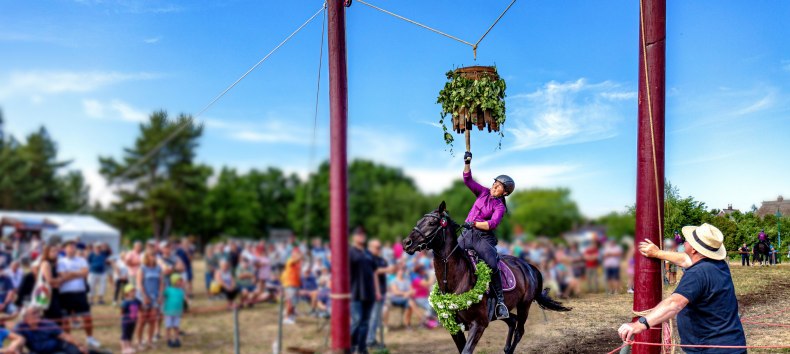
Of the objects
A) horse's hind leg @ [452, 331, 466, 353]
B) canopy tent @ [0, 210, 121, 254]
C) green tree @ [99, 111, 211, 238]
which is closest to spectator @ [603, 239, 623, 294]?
horse's hind leg @ [452, 331, 466, 353]

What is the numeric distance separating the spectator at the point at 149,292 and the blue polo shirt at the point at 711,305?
411 inches

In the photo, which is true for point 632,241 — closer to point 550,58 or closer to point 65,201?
point 550,58

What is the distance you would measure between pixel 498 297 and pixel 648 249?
4.43 ft

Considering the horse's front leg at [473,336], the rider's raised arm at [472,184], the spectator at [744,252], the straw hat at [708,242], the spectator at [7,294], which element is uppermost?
the rider's raised arm at [472,184]

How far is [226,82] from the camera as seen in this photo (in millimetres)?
7316

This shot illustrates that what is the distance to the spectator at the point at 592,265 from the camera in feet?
19.1

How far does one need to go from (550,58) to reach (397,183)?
31.8m

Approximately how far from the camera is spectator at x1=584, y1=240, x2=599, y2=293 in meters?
5.83

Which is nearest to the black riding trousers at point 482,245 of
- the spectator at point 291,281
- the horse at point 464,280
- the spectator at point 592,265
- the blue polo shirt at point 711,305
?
the horse at point 464,280

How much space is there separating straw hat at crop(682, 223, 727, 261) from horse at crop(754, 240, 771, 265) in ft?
3.17

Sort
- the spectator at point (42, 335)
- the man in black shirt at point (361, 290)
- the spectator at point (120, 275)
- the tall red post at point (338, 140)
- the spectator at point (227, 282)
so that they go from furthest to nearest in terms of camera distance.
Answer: the spectator at point (227, 282)
the spectator at point (120, 275)
the man in black shirt at point (361, 290)
the spectator at point (42, 335)
the tall red post at point (338, 140)

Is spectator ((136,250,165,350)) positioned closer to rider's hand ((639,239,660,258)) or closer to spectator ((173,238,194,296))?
spectator ((173,238,194,296))

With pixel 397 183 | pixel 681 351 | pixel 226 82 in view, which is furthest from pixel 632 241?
pixel 397 183

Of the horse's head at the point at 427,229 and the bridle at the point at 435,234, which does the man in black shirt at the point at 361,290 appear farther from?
the horse's head at the point at 427,229
